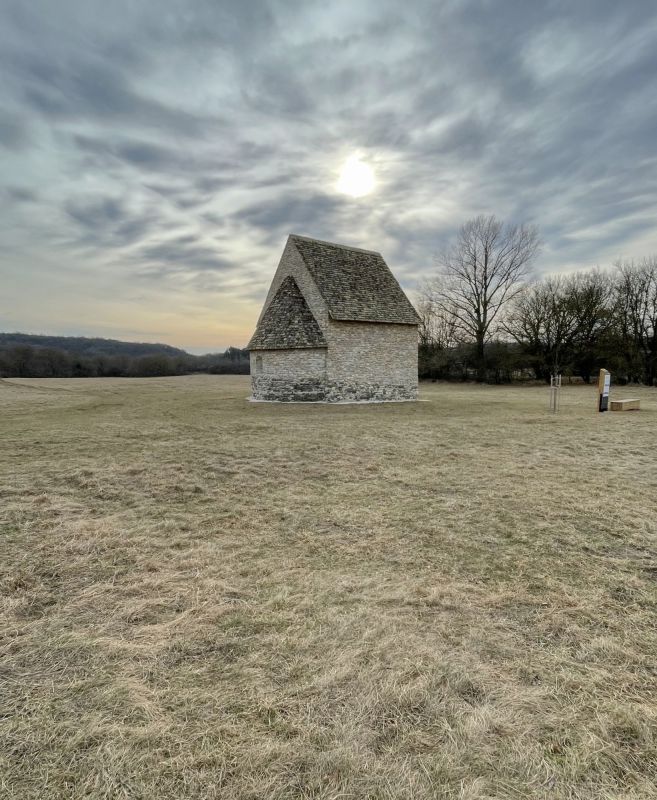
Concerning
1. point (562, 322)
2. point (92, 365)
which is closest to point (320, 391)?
point (562, 322)

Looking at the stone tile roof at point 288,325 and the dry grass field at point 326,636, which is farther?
the stone tile roof at point 288,325

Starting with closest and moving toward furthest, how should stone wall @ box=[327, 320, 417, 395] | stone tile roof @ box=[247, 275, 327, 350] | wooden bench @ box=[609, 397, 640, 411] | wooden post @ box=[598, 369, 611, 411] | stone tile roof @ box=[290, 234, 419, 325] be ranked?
wooden post @ box=[598, 369, 611, 411] < wooden bench @ box=[609, 397, 640, 411] < stone tile roof @ box=[247, 275, 327, 350] < stone wall @ box=[327, 320, 417, 395] < stone tile roof @ box=[290, 234, 419, 325]

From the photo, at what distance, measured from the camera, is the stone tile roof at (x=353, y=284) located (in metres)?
21.3

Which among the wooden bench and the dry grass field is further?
the wooden bench

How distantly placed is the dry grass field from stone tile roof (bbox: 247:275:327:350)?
1410cm

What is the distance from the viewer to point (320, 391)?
21250mm

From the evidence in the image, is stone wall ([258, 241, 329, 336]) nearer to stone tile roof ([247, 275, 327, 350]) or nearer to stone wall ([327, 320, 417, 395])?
stone tile roof ([247, 275, 327, 350])

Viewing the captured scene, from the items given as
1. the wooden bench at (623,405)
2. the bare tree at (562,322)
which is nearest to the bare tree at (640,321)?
the bare tree at (562,322)

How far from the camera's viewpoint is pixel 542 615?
3.43 meters

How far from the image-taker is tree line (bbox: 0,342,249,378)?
180 ft

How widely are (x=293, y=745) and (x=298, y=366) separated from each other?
19701 millimetres

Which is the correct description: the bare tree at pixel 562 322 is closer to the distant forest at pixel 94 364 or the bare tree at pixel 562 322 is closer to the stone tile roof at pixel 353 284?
the stone tile roof at pixel 353 284

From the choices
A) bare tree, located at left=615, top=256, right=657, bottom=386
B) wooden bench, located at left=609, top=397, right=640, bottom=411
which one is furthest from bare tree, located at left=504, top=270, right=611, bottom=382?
wooden bench, located at left=609, top=397, right=640, bottom=411

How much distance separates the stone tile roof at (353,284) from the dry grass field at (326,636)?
15.1 metres
